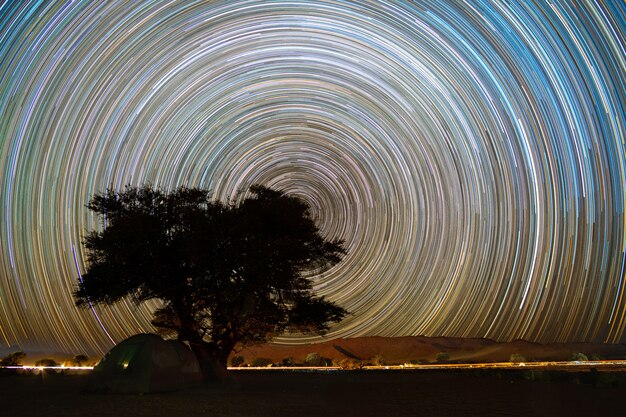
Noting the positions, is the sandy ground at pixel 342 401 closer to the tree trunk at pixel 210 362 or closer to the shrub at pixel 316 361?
the tree trunk at pixel 210 362

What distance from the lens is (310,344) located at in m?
56.3

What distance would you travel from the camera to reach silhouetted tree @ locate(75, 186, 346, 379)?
20500 mm

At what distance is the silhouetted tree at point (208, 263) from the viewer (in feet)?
67.3

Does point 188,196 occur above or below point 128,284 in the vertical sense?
above

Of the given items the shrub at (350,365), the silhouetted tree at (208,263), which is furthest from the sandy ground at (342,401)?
the shrub at (350,365)

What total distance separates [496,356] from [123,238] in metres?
33.1

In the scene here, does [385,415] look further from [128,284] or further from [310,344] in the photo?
[310,344]

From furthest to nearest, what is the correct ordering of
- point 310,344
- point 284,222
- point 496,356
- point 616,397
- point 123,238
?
point 310,344
point 496,356
point 284,222
point 123,238
point 616,397

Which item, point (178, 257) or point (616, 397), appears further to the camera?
point (178, 257)

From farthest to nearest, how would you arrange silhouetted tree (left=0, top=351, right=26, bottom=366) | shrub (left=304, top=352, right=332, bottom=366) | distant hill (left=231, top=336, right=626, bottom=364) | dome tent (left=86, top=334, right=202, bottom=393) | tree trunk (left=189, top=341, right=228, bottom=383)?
distant hill (left=231, top=336, right=626, bottom=364), shrub (left=304, top=352, right=332, bottom=366), silhouetted tree (left=0, top=351, right=26, bottom=366), tree trunk (left=189, top=341, right=228, bottom=383), dome tent (left=86, top=334, right=202, bottom=393)

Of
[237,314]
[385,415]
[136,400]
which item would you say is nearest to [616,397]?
[385,415]

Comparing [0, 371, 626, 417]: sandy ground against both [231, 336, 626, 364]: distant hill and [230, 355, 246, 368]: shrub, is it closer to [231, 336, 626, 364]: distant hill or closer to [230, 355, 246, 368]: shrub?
[230, 355, 246, 368]: shrub

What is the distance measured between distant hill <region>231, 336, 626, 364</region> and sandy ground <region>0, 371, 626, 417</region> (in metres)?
28.7

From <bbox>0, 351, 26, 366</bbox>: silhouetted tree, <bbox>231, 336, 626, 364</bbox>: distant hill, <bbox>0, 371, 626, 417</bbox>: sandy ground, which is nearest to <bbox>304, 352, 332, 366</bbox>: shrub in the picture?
<bbox>231, 336, 626, 364</bbox>: distant hill
